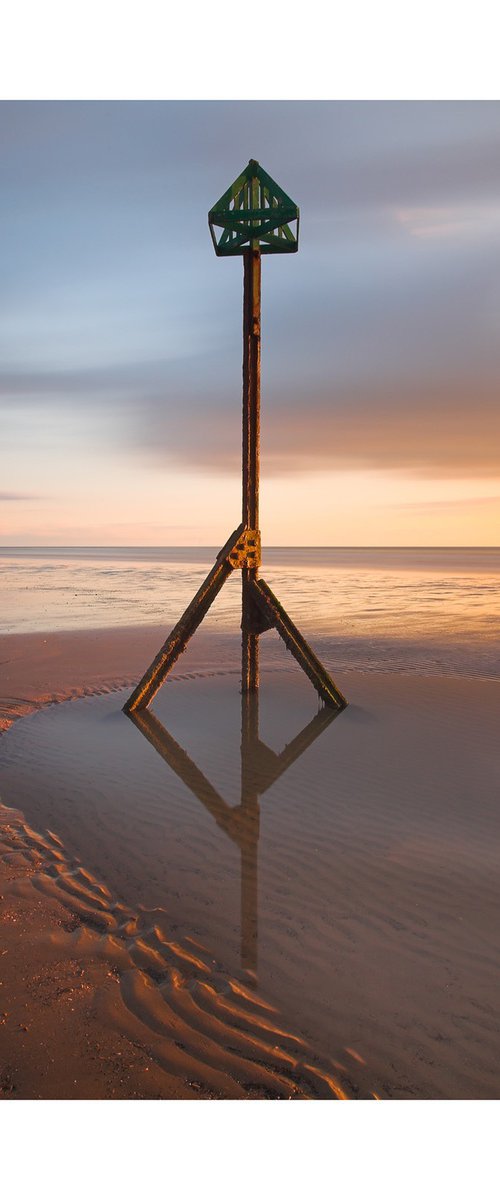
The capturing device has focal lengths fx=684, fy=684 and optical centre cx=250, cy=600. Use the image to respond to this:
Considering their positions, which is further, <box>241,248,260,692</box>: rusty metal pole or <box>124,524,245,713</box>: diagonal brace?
<box>241,248,260,692</box>: rusty metal pole

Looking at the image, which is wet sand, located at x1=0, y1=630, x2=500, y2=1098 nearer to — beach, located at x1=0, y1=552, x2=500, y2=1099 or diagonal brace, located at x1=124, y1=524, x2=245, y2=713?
beach, located at x1=0, y1=552, x2=500, y2=1099

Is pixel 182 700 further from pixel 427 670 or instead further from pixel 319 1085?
pixel 319 1085

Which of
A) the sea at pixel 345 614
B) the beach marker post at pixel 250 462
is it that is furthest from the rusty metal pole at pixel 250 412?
the sea at pixel 345 614

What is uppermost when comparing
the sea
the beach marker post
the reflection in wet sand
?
the beach marker post

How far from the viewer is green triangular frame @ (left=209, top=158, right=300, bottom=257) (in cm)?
916

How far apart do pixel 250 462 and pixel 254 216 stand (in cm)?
325

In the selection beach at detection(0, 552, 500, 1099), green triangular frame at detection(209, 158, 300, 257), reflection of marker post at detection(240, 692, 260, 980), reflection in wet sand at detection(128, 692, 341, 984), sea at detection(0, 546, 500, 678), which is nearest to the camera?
beach at detection(0, 552, 500, 1099)

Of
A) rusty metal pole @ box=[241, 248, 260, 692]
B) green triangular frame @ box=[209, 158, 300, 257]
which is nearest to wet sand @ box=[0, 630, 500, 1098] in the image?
rusty metal pole @ box=[241, 248, 260, 692]

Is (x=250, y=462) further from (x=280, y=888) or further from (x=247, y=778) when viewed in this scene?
(x=280, y=888)

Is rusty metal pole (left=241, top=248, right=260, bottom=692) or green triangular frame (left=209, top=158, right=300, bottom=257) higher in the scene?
green triangular frame (left=209, top=158, right=300, bottom=257)

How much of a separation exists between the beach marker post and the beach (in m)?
0.81

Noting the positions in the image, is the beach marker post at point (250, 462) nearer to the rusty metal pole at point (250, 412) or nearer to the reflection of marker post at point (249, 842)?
the rusty metal pole at point (250, 412)

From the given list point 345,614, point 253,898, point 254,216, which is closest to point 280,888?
point 253,898

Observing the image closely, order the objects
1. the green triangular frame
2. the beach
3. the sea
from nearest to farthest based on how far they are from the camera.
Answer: the beach < the green triangular frame < the sea
